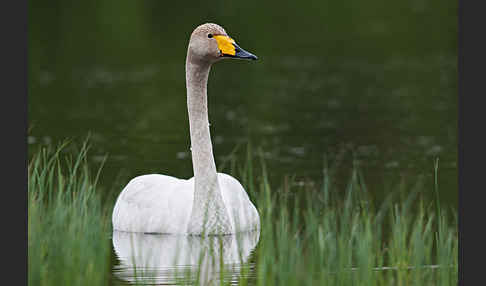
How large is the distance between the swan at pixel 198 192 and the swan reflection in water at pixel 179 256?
0.37ft

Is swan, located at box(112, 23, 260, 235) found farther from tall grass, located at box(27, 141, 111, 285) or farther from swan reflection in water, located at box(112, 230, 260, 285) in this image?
tall grass, located at box(27, 141, 111, 285)

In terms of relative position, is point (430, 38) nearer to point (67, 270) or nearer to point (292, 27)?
point (292, 27)

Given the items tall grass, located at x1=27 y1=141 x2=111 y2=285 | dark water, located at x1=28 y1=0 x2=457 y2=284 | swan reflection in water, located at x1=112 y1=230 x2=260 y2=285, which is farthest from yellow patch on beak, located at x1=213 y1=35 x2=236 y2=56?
dark water, located at x1=28 y1=0 x2=457 y2=284

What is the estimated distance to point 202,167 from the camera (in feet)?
34.4

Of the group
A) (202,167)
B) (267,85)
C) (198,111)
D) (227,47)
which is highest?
(267,85)

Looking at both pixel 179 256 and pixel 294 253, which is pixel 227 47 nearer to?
pixel 179 256

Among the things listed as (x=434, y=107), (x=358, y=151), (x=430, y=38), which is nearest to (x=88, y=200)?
(x=358, y=151)

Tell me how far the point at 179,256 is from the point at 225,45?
206cm

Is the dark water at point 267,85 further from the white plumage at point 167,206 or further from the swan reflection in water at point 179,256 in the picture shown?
the swan reflection in water at point 179,256

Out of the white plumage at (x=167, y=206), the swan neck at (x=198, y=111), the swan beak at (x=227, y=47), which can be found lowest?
the white plumage at (x=167, y=206)

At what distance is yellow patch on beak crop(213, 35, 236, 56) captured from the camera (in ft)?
33.4

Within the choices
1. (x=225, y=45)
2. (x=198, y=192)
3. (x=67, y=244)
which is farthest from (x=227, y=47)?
(x=67, y=244)

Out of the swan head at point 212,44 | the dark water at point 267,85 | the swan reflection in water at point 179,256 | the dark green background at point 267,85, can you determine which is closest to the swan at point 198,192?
the swan head at point 212,44

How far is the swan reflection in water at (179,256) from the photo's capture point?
8.41m
